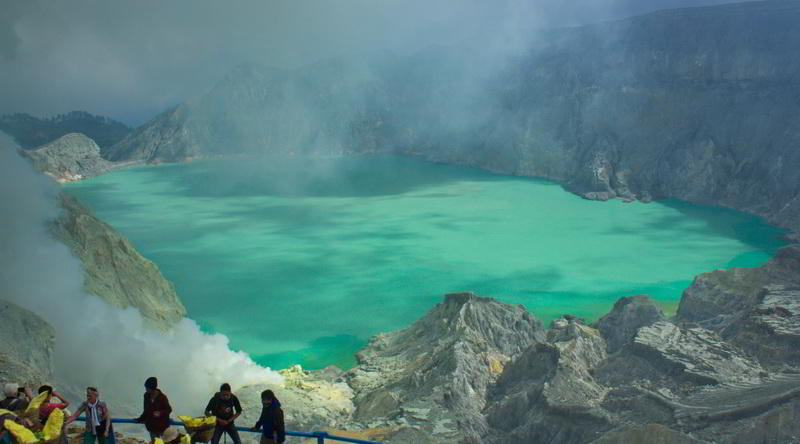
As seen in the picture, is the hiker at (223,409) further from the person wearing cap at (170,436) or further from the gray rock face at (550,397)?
the gray rock face at (550,397)

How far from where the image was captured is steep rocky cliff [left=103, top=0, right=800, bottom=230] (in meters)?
63.8

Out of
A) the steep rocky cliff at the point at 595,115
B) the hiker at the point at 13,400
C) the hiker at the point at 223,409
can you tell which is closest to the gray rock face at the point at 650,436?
the hiker at the point at 223,409

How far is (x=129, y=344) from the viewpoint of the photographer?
61.6 ft

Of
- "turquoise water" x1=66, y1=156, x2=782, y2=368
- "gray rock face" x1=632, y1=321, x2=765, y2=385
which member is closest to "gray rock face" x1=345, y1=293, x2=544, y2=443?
"turquoise water" x1=66, y1=156, x2=782, y2=368

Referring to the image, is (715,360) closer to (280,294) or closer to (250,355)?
(250,355)

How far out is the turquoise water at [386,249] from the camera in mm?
30156

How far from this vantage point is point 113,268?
24.0 metres

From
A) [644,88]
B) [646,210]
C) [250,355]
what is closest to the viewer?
[250,355]

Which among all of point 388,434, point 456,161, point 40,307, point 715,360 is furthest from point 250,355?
point 456,161

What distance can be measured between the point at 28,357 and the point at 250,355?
11.6m

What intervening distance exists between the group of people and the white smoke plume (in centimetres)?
777

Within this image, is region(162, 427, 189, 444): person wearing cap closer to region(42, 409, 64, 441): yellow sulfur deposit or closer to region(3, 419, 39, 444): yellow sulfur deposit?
region(42, 409, 64, 441): yellow sulfur deposit

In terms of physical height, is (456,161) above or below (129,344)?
above

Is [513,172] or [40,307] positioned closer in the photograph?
[40,307]
